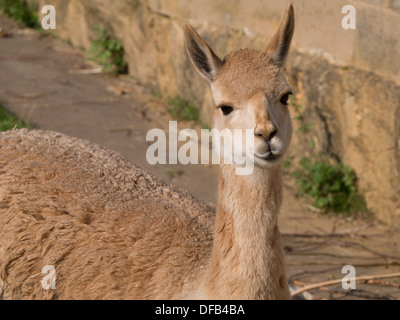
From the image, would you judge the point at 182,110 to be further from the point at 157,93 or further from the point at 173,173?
the point at 173,173

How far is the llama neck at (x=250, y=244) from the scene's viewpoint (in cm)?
301

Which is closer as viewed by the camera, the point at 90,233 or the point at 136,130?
the point at 90,233

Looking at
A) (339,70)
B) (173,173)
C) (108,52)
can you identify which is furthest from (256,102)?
(108,52)

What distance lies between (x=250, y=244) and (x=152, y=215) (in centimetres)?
75

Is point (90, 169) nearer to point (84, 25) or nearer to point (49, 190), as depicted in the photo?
point (49, 190)

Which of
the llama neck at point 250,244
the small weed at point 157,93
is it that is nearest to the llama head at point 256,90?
the llama neck at point 250,244

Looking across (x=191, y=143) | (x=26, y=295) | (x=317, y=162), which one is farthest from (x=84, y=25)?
(x=26, y=295)

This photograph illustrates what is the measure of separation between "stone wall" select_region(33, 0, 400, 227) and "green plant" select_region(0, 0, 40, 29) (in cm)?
397

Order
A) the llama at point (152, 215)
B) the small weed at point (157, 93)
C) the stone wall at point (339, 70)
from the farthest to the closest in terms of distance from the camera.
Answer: the small weed at point (157, 93) → the stone wall at point (339, 70) → the llama at point (152, 215)

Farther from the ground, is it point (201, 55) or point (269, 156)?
point (201, 55)

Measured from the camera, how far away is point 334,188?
6.67 m

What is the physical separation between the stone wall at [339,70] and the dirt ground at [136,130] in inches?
18.7

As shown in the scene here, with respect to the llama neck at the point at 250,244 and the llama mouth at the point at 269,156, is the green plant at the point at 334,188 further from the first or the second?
the llama mouth at the point at 269,156

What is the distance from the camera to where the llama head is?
2.98m
